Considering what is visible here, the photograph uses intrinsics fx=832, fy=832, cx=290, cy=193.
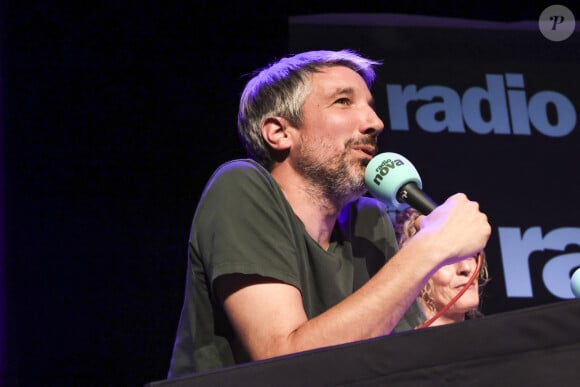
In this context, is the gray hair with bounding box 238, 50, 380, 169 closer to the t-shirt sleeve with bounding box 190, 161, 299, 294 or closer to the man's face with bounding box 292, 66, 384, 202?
the man's face with bounding box 292, 66, 384, 202

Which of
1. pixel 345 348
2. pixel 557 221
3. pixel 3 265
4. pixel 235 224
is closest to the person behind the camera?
pixel 345 348

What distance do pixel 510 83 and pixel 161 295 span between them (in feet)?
5.30

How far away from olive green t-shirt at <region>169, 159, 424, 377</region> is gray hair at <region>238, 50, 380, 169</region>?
0.23m

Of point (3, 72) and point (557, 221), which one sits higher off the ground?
point (3, 72)

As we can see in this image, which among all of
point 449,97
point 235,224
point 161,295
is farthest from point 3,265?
point 449,97

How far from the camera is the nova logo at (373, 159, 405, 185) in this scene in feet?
5.42

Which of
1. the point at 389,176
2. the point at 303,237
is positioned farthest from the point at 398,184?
the point at 303,237

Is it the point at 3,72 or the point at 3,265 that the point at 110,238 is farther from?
the point at 3,72

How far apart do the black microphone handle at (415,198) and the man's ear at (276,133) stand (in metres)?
0.40

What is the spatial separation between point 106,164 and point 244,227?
1425 mm

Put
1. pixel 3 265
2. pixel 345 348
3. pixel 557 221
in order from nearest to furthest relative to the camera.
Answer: pixel 345 348
pixel 3 265
pixel 557 221

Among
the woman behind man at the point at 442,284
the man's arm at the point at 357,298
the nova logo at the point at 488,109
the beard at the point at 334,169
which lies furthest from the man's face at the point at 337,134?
the nova logo at the point at 488,109

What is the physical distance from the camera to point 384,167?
168 cm

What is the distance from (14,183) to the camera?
9.26ft
